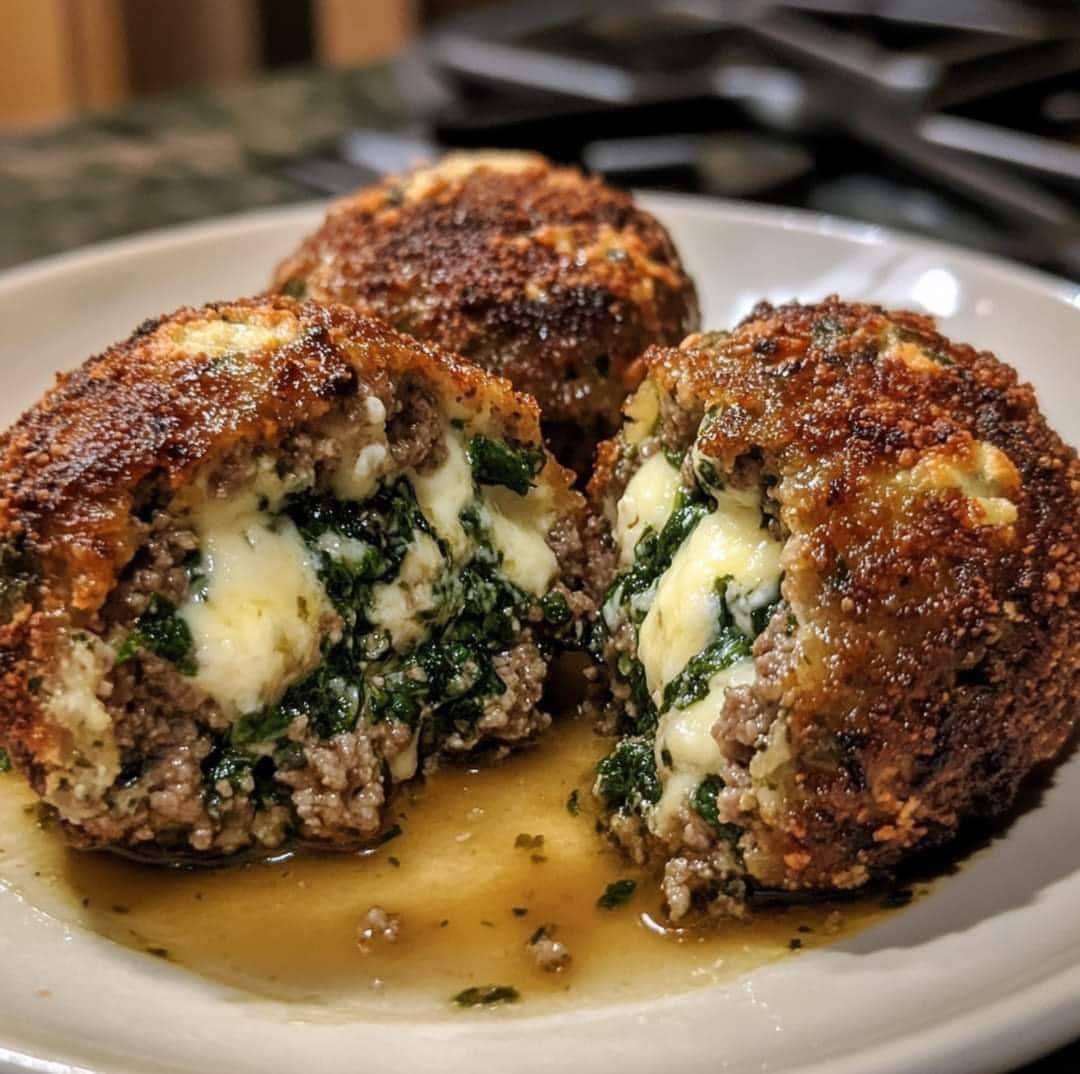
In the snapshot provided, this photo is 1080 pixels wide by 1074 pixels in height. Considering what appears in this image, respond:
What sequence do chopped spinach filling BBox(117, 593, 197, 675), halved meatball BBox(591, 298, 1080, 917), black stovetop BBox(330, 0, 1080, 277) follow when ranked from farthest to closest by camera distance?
black stovetop BBox(330, 0, 1080, 277), chopped spinach filling BBox(117, 593, 197, 675), halved meatball BBox(591, 298, 1080, 917)

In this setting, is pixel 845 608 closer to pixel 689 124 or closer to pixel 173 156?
pixel 689 124

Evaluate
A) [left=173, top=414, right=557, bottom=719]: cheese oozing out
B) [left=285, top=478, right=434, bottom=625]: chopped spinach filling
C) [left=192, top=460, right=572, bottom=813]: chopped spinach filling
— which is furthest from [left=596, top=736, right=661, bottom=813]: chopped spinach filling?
[left=285, top=478, right=434, bottom=625]: chopped spinach filling

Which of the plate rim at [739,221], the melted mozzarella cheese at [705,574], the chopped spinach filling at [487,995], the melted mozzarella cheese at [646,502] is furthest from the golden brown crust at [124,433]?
the plate rim at [739,221]

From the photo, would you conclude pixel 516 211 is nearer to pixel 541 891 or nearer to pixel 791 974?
pixel 541 891

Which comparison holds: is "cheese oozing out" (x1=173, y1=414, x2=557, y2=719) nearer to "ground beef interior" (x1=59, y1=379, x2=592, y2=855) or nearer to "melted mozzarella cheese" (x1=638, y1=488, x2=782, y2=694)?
"ground beef interior" (x1=59, y1=379, x2=592, y2=855)

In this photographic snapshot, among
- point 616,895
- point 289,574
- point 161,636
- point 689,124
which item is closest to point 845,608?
point 616,895

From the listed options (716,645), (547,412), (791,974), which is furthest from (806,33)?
(791,974)
